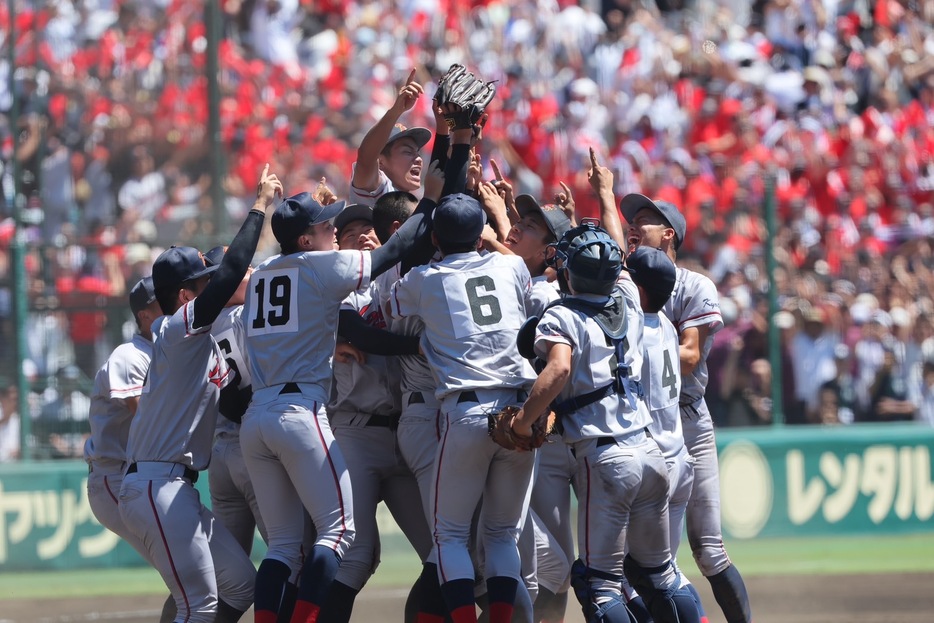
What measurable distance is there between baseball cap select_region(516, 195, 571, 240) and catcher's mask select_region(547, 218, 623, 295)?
73cm

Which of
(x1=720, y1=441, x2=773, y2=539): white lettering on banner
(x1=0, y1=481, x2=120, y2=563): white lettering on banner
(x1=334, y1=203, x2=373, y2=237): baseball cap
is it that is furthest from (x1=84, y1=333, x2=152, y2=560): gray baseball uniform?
(x1=720, y1=441, x2=773, y2=539): white lettering on banner

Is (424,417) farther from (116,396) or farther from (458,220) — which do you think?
(116,396)

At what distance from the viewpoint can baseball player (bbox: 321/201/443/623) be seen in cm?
633

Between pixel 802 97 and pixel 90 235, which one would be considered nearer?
pixel 90 235

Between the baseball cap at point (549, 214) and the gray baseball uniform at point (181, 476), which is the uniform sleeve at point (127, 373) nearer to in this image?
the gray baseball uniform at point (181, 476)

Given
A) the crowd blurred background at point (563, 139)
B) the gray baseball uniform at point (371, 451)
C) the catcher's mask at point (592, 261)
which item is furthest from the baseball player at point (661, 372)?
the crowd blurred background at point (563, 139)

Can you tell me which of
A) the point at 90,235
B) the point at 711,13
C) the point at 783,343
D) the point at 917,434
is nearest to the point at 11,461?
the point at 90,235

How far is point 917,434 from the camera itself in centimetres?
1152

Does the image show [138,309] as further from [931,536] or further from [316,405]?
[931,536]

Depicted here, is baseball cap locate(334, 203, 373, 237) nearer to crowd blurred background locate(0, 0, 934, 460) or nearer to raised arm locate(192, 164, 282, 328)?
raised arm locate(192, 164, 282, 328)

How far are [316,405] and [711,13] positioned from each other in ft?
43.3

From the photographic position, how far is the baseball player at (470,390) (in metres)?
5.88

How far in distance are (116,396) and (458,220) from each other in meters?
1.79

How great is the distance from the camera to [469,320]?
5.96 meters
